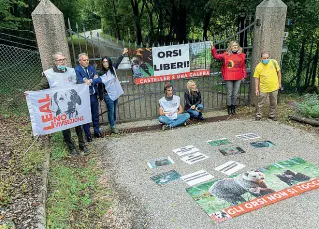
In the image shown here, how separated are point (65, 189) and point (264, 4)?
608 cm

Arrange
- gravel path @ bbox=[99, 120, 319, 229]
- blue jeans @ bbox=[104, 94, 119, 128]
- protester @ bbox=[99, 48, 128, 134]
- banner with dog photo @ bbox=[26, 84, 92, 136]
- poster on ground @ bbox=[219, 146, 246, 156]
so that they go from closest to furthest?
1. gravel path @ bbox=[99, 120, 319, 229]
2. banner with dog photo @ bbox=[26, 84, 92, 136]
3. poster on ground @ bbox=[219, 146, 246, 156]
4. protester @ bbox=[99, 48, 128, 134]
5. blue jeans @ bbox=[104, 94, 119, 128]

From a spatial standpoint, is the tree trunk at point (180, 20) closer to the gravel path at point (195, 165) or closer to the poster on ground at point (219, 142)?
the gravel path at point (195, 165)

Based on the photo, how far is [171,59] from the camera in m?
6.80

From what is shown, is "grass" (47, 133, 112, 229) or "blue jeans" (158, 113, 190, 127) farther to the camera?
"blue jeans" (158, 113, 190, 127)

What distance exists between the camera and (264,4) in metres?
6.86

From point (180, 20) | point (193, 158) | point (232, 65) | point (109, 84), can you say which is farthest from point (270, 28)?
point (180, 20)

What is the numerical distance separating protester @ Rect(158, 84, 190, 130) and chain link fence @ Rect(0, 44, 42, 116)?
3579 mm

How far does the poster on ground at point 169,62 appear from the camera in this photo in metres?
Result: 6.61

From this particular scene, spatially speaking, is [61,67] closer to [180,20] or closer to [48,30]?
[48,30]

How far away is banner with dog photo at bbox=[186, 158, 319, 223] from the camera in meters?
3.64

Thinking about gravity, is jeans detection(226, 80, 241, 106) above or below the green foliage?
above

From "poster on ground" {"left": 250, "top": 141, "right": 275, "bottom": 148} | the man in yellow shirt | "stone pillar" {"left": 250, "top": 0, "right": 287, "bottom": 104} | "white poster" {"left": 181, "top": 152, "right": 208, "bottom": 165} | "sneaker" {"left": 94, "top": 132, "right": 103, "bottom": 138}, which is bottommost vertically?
"white poster" {"left": 181, "top": 152, "right": 208, "bottom": 165}

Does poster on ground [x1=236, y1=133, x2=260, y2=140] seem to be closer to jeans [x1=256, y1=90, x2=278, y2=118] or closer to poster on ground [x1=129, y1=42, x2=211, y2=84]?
jeans [x1=256, y1=90, x2=278, y2=118]

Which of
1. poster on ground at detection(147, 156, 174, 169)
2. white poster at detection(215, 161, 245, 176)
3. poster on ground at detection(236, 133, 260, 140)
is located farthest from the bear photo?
poster on ground at detection(236, 133, 260, 140)
